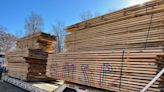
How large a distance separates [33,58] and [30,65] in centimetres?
42

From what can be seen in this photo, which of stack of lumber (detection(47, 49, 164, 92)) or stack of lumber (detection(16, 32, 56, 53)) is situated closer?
stack of lumber (detection(47, 49, 164, 92))

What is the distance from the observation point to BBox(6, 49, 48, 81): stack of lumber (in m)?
8.52

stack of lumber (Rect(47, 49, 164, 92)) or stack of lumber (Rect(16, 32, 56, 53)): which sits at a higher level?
stack of lumber (Rect(16, 32, 56, 53))

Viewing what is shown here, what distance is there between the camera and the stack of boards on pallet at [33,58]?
8553 millimetres

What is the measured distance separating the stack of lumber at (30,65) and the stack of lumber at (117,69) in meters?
3.79

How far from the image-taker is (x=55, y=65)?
244 inches

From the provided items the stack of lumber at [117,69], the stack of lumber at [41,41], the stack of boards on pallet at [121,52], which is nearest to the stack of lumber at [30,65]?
the stack of lumber at [41,41]

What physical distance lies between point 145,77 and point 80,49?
2754 mm

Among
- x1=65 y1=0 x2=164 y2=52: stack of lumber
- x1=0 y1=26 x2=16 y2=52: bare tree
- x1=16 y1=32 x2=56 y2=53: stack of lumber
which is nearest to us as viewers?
x1=65 y1=0 x2=164 y2=52: stack of lumber

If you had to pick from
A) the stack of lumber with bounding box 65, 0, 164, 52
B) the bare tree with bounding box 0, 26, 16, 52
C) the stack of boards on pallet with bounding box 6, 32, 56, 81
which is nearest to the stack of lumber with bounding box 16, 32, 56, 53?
the stack of boards on pallet with bounding box 6, 32, 56, 81

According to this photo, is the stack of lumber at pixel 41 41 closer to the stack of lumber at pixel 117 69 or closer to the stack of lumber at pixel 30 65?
the stack of lumber at pixel 30 65

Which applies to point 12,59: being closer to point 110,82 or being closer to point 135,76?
point 110,82

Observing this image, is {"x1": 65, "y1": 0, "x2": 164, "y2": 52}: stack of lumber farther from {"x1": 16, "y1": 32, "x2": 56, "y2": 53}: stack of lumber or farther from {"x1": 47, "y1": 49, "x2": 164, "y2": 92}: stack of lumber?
{"x1": 16, "y1": 32, "x2": 56, "y2": 53}: stack of lumber

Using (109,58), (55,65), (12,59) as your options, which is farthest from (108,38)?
(12,59)
